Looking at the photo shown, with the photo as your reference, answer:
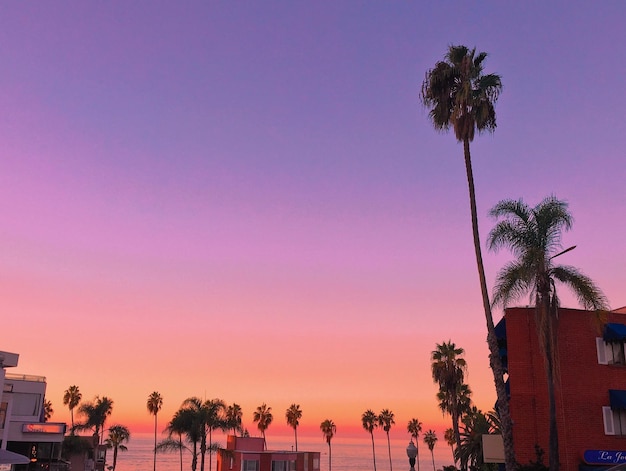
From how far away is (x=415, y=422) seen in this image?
155 meters

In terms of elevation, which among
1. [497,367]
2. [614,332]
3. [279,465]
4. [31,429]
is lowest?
[279,465]

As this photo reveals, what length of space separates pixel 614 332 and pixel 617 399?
373 cm

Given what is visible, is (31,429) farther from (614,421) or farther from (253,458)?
(614,421)

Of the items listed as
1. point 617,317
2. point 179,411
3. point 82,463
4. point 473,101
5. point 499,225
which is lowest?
point 82,463

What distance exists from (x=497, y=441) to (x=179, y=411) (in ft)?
136

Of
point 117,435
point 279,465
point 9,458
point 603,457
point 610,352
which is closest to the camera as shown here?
point 9,458

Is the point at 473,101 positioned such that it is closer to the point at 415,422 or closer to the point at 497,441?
the point at 497,441

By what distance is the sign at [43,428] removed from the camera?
6016 cm

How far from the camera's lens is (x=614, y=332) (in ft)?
116

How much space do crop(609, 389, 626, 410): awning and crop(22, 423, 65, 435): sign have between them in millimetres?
51057

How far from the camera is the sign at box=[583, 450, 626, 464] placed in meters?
33.4

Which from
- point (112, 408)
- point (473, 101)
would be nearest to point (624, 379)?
point (473, 101)

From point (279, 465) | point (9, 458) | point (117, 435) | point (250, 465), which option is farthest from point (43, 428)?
point (117, 435)

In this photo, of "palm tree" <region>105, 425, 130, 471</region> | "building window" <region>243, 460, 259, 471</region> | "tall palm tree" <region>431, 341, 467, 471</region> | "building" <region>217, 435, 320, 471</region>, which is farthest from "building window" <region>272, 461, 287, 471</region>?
"palm tree" <region>105, 425, 130, 471</region>
